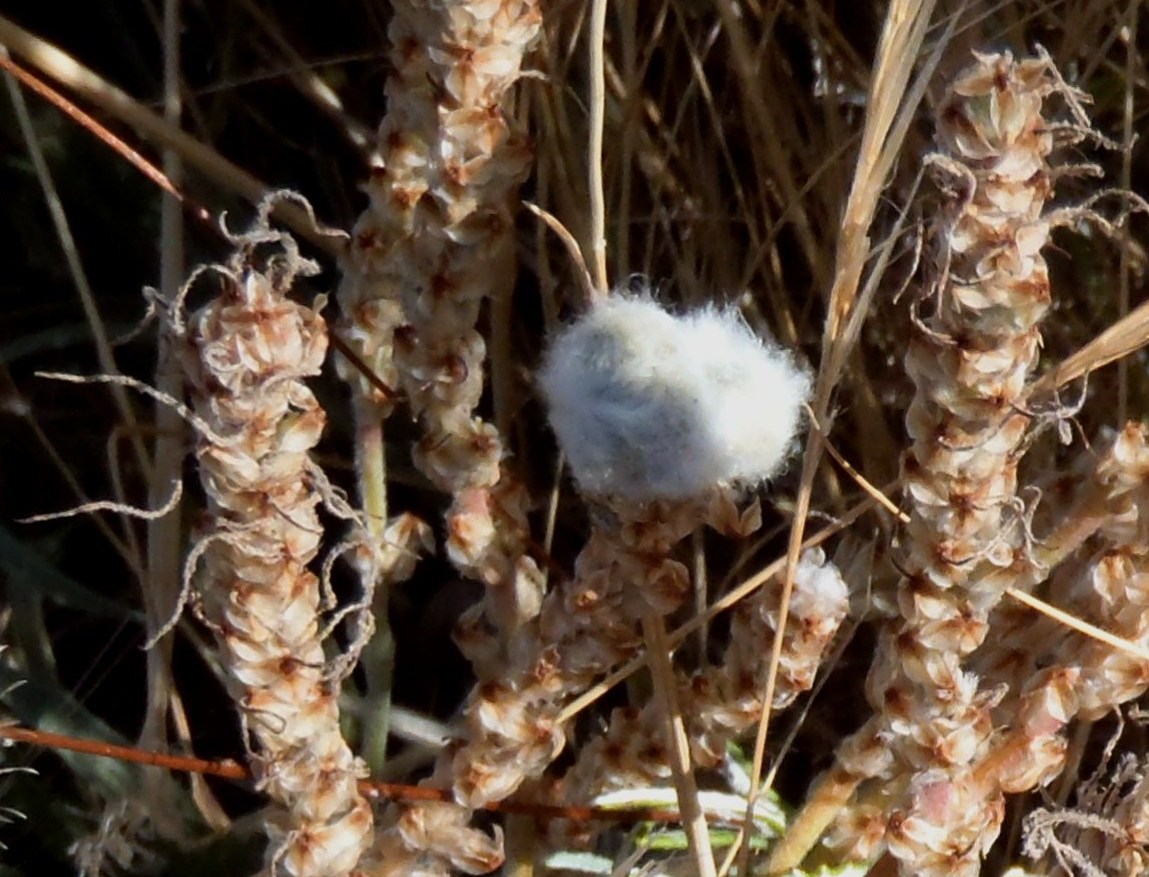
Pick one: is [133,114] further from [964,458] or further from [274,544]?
[964,458]

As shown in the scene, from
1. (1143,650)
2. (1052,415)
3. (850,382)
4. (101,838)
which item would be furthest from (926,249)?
(101,838)

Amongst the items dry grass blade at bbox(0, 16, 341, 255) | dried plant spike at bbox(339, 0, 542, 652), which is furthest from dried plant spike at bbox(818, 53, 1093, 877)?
dry grass blade at bbox(0, 16, 341, 255)

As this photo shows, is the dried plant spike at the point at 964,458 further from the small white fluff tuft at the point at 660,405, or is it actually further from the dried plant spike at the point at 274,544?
the dried plant spike at the point at 274,544

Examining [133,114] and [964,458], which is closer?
[964,458]

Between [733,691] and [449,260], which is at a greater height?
[449,260]

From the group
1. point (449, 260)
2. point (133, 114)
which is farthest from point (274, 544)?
point (133, 114)

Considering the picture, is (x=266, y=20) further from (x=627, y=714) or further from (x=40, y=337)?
(x=627, y=714)

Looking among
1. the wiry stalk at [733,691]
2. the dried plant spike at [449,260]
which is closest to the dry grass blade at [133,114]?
the dried plant spike at [449,260]
